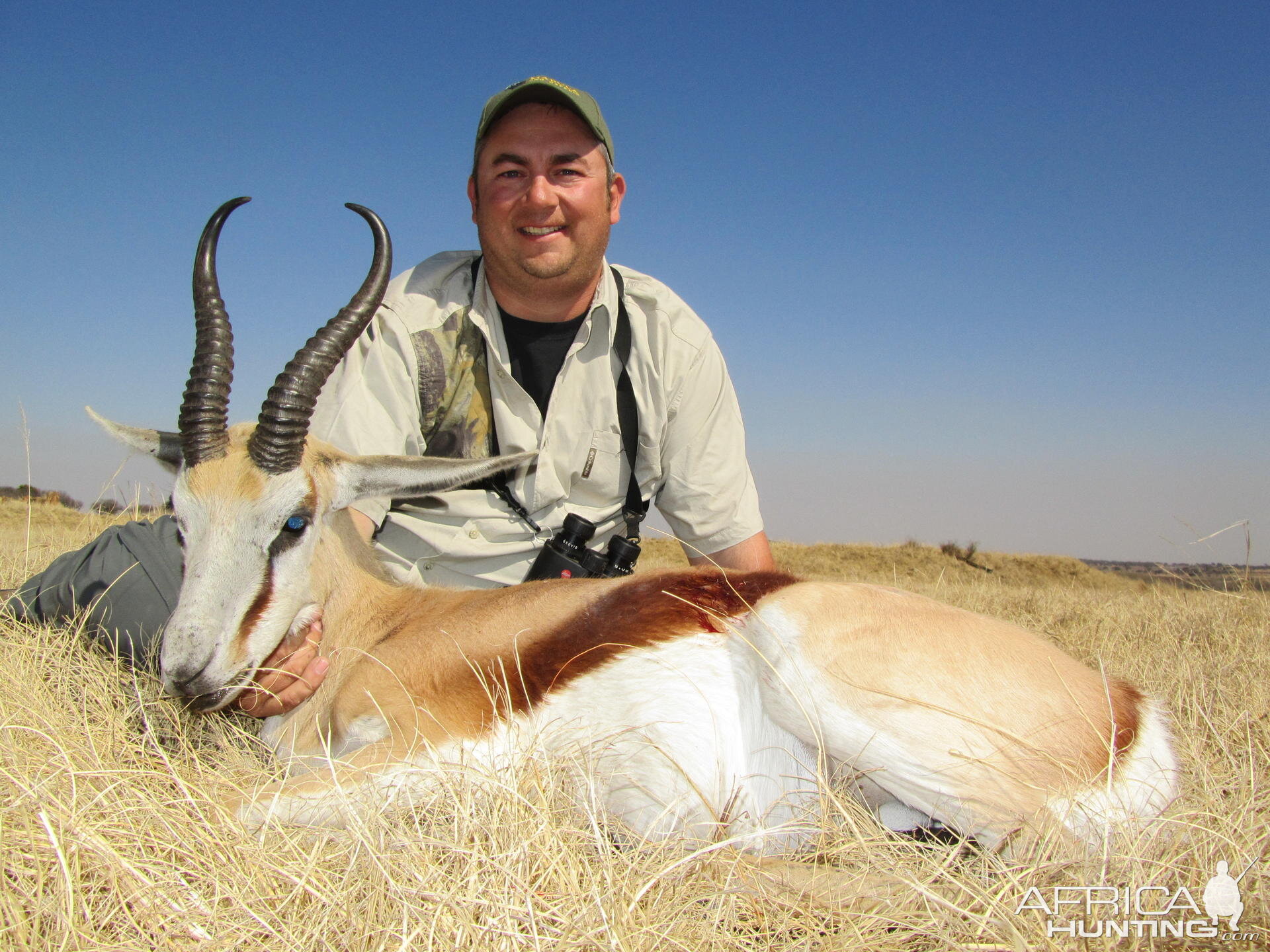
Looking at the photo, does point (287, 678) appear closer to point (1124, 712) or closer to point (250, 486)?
point (250, 486)

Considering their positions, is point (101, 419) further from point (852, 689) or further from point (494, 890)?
point (852, 689)

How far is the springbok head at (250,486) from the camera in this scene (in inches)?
110

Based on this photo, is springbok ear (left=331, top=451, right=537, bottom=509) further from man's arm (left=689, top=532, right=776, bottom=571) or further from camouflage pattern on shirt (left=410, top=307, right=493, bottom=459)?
man's arm (left=689, top=532, right=776, bottom=571)

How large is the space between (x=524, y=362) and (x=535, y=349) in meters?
0.11

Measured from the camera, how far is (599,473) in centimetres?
500

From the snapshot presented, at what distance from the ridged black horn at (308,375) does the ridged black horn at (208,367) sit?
15 centimetres

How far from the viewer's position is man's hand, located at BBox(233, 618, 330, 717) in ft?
10.1

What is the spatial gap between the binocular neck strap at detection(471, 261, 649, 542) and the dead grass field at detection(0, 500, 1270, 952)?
2224 millimetres

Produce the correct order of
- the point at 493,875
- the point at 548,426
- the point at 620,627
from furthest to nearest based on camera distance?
1. the point at 548,426
2. the point at 620,627
3. the point at 493,875

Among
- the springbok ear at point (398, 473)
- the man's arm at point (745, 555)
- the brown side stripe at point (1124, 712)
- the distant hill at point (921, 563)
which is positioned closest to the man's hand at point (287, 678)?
the springbok ear at point (398, 473)

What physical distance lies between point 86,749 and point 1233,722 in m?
4.58

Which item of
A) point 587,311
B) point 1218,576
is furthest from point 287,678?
point 1218,576

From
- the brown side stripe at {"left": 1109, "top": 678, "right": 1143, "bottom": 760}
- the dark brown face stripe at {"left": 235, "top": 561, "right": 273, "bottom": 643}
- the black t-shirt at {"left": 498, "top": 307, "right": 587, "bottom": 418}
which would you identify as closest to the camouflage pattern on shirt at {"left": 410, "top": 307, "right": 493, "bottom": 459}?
the black t-shirt at {"left": 498, "top": 307, "right": 587, "bottom": 418}

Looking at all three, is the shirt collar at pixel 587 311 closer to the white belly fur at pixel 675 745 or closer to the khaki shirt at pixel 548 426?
the khaki shirt at pixel 548 426
